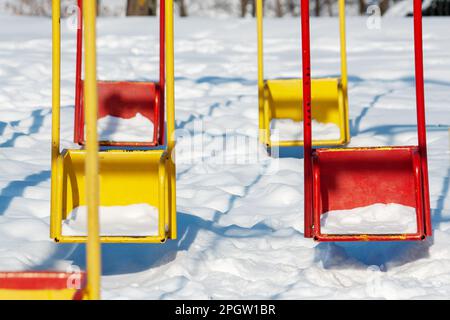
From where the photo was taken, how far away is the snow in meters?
3.90

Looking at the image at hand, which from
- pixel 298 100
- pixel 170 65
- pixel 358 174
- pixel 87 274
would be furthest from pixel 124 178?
pixel 298 100

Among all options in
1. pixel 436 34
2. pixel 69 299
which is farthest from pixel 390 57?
pixel 69 299

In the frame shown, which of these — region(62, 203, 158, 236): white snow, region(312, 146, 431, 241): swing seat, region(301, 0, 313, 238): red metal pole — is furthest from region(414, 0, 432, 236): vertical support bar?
region(62, 203, 158, 236): white snow

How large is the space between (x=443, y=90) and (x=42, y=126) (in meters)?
3.43

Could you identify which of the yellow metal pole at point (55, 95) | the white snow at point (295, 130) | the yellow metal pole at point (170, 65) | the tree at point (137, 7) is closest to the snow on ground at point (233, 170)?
the white snow at point (295, 130)

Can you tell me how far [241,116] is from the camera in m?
7.37

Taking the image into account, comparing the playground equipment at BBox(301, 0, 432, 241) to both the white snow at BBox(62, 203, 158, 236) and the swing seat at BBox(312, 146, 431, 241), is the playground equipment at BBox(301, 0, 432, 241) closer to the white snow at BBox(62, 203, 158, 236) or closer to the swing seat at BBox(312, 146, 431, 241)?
the swing seat at BBox(312, 146, 431, 241)

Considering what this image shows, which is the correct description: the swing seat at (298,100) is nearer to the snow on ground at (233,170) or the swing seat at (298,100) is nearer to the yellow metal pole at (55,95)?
the snow on ground at (233,170)

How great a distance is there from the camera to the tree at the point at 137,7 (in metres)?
16.4

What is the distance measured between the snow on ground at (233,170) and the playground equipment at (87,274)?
2.24ft

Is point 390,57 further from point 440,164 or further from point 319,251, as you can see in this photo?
point 319,251

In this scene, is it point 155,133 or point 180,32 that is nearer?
point 155,133

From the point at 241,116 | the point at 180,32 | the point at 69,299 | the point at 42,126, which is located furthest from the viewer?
the point at 180,32

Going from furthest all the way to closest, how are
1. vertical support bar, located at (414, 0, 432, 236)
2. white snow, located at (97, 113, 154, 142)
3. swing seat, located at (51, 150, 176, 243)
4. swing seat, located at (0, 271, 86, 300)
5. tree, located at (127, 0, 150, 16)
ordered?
tree, located at (127, 0, 150, 16), white snow, located at (97, 113, 154, 142), swing seat, located at (51, 150, 176, 243), vertical support bar, located at (414, 0, 432, 236), swing seat, located at (0, 271, 86, 300)
